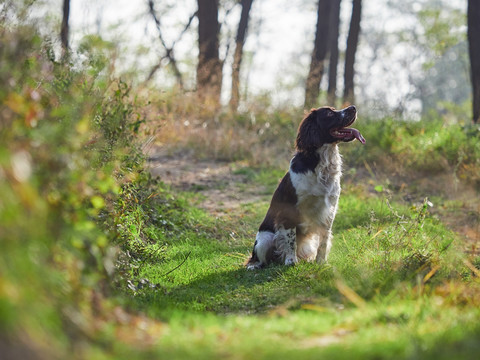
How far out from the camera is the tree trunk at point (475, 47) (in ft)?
44.0

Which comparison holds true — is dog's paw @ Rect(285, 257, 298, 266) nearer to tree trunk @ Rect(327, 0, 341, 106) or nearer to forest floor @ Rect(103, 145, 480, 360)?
forest floor @ Rect(103, 145, 480, 360)

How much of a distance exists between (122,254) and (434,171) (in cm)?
821

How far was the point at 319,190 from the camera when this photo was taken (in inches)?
237

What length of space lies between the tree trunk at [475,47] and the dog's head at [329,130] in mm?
8331

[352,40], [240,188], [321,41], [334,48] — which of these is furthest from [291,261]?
[334,48]

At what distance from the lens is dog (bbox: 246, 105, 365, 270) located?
19.9 ft

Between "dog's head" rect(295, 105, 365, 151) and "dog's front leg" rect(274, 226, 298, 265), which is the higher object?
"dog's head" rect(295, 105, 365, 151)

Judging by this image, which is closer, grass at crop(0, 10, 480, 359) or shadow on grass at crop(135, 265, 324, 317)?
grass at crop(0, 10, 480, 359)

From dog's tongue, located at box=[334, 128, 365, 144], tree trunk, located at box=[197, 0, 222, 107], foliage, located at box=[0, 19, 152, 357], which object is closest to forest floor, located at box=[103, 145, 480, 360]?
foliage, located at box=[0, 19, 152, 357]

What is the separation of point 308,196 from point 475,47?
9.65m

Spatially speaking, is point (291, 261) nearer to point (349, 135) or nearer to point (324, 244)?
point (324, 244)

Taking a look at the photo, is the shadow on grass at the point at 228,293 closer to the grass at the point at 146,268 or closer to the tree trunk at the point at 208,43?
the grass at the point at 146,268

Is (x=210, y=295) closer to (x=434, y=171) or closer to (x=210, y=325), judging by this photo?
(x=210, y=325)

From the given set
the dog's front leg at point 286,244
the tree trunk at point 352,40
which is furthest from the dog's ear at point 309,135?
the tree trunk at point 352,40
